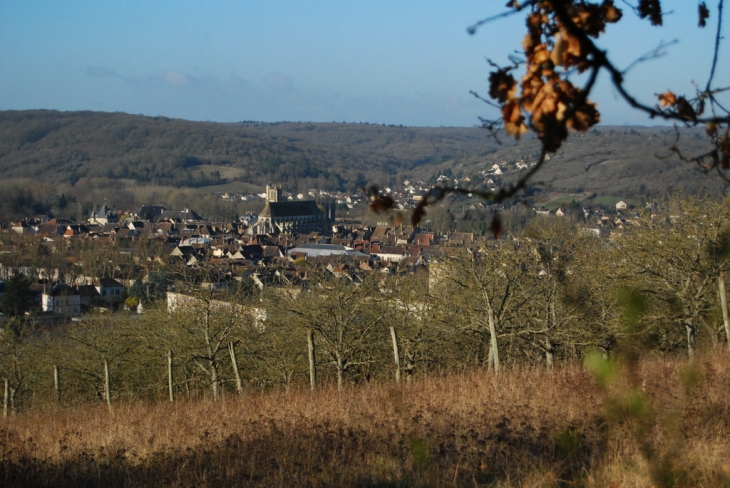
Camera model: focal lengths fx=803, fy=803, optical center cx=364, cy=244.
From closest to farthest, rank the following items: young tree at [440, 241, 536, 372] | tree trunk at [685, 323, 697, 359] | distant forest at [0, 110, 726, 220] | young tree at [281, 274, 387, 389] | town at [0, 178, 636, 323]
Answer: tree trunk at [685, 323, 697, 359], young tree at [440, 241, 536, 372], young tree at [281, 274, 387, 389], town at [0, 178, 636, 323], distant forest at [0, 110, 726, 220]

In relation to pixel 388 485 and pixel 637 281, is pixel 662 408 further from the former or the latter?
pixel 637 281

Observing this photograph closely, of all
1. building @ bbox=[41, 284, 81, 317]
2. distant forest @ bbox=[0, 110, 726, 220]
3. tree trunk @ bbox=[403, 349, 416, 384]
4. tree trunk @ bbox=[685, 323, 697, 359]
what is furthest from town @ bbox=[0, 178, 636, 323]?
distant forest @ bbox=[0, 110, 726, 220]

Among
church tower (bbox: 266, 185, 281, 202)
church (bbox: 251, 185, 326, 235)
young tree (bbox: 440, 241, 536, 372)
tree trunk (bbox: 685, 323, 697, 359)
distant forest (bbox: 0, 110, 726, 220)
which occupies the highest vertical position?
distant forest (bbox: 0, 110, 726, 220)

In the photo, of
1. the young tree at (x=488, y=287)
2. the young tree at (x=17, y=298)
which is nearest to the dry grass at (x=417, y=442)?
the young tree at (x=488, y=287)

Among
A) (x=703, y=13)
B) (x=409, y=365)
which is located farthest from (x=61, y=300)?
(x=703, y=13)

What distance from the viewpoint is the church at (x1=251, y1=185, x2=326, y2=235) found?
9269cm

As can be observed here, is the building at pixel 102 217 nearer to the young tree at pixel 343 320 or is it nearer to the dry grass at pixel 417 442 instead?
the young tree at pixel 343 320

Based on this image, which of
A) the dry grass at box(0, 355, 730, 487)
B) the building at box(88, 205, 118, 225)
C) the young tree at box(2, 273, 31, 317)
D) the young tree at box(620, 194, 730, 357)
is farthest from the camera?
the building at box(88, 205, 118, 225)

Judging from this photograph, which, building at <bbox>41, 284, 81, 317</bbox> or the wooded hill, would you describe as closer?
building at <bbox>41, 284, 81, 317</bbox>

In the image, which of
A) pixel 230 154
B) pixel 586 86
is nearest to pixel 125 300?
pixel 586 86

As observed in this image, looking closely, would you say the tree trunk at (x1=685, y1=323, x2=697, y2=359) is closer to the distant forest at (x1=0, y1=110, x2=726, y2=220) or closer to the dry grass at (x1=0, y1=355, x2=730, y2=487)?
the dry grass at (x1=0, y1=355, x2=730, y2=487)

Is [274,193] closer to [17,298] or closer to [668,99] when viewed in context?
[17,298]

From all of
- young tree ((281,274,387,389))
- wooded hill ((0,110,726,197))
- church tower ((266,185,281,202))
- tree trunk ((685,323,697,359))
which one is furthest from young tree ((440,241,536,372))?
church tower ((266,185,281,202))

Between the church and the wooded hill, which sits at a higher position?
the wooded hill
